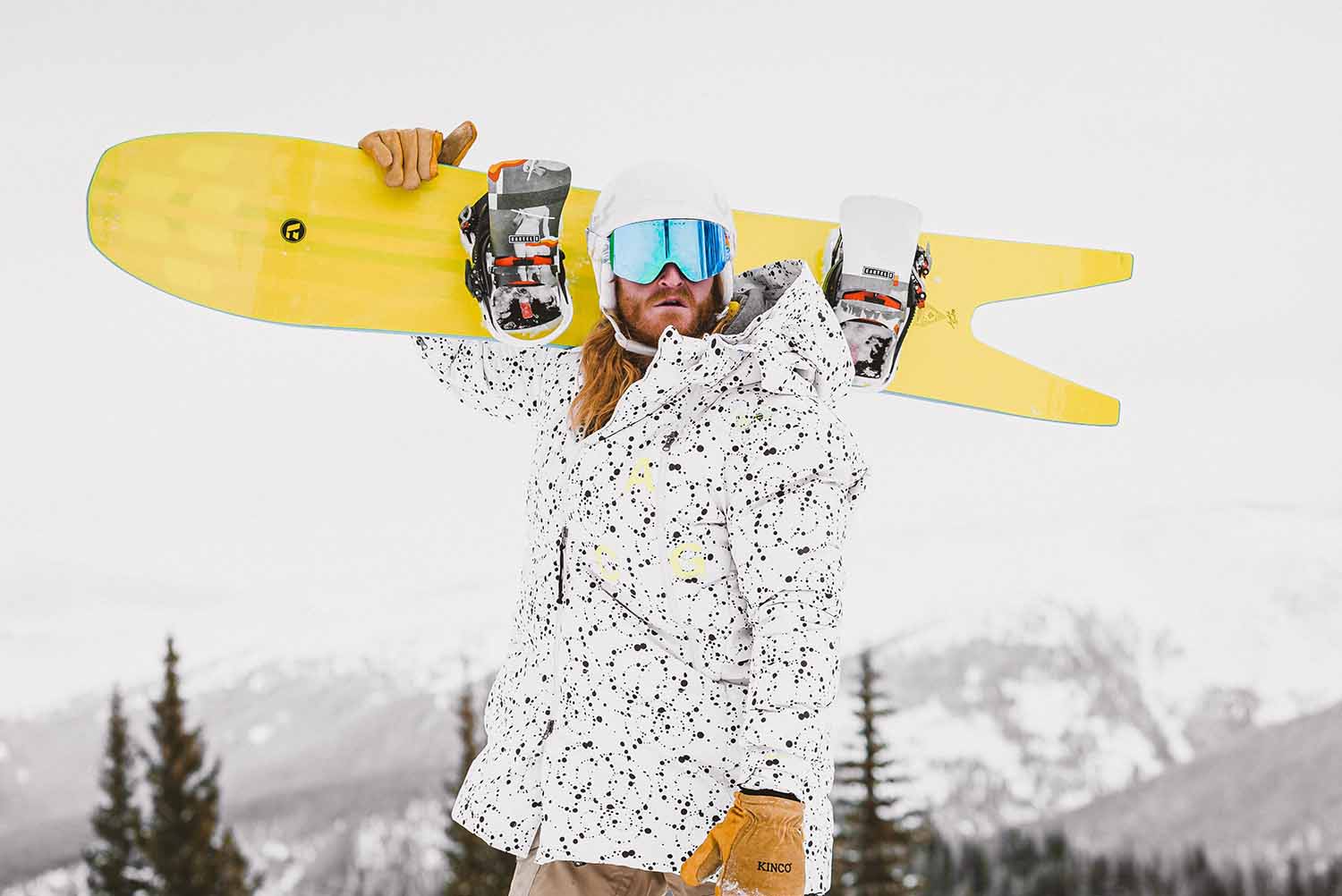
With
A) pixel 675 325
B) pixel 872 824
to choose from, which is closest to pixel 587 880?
pixel 675 325

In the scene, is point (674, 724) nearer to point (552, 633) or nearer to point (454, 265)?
point (552, 633)

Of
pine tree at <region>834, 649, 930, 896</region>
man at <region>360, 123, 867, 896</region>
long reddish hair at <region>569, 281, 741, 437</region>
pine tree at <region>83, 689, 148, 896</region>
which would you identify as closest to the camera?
man at <region>360, 123, 867, 896</region>

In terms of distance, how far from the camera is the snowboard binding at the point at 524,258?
6.82 ft

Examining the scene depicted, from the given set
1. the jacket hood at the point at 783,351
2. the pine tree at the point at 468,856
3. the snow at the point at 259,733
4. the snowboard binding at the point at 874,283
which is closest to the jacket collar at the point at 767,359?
the jacket hood at the point at 783,351

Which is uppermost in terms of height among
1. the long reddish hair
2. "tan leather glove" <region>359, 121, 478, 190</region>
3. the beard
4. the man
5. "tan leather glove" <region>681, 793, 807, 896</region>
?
"tan leather glove" <region>359, 121, 478, 190</region>

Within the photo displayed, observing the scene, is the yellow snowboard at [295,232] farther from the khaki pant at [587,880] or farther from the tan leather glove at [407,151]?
the khaki pant at [587,880]

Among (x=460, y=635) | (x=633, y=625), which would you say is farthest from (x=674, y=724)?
(x=460, y=635)

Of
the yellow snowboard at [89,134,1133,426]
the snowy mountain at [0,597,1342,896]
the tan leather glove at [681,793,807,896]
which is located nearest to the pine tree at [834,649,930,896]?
the snowy mountain at [0,597,1342,896]

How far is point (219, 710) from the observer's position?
19547 mm

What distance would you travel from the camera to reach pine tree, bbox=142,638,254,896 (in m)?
18.5

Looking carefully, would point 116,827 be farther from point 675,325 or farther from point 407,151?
point 675,325

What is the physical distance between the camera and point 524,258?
2.10 meters

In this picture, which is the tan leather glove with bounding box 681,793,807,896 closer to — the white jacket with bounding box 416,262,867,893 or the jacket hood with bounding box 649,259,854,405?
the white jacket with bounding box 416,262,867,893

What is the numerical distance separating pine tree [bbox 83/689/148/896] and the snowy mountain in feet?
2.47
